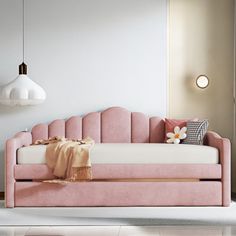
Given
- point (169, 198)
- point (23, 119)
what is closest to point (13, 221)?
point (169, 198)

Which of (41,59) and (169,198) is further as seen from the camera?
(41,59)

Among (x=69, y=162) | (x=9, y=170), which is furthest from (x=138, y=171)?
(x=9, y=170)

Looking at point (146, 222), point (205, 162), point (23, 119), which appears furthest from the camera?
point (23, 119)

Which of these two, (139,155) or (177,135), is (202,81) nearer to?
(177,135)

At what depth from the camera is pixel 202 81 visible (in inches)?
229

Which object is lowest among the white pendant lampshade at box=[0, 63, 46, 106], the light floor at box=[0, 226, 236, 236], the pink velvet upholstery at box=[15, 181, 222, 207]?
the light floor at box=[0, 226, 236, 236]

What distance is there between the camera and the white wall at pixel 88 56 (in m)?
5.80

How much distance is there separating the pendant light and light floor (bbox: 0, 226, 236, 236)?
176 cm

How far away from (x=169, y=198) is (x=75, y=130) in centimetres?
137

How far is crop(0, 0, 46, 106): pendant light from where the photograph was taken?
5438mm

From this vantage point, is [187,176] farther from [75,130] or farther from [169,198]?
[75,130]

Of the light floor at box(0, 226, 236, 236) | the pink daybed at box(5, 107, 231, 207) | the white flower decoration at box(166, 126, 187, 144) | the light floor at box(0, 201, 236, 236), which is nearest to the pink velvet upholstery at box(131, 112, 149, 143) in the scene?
the white flower decoration at box(166, 126, 187, 144)

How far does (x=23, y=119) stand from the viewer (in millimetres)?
5805

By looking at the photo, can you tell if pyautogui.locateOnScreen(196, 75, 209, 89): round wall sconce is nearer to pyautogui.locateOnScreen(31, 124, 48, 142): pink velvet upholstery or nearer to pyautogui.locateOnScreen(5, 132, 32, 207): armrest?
pyautogui.locateOnScreen(31, 124, 48, 142): pink velvet upholstery
